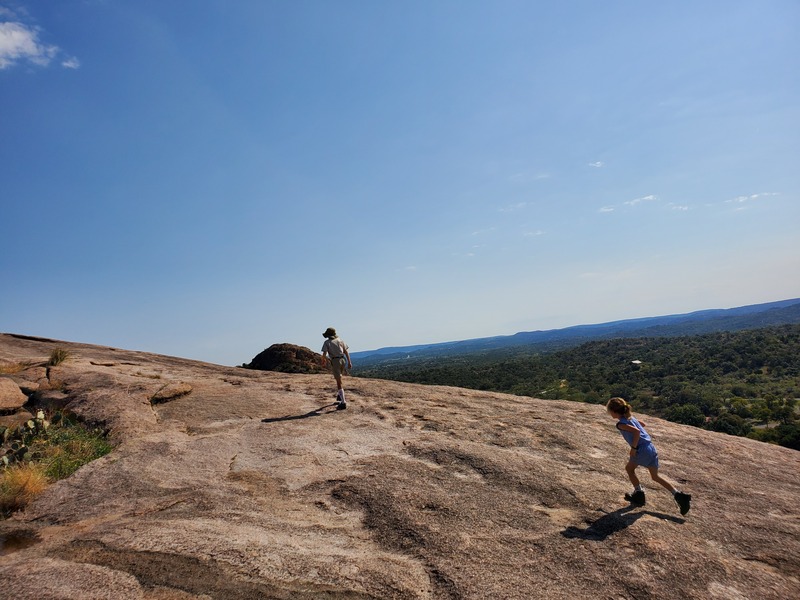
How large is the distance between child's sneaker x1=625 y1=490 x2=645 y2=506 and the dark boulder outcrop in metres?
20.1

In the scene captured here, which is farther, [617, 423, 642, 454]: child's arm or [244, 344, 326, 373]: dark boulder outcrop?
[244, 344, 326, 373]: dark boulder outcrop

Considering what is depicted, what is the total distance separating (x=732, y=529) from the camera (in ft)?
21.2

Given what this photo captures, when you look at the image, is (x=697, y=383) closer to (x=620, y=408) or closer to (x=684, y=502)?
(x=684, y=502)

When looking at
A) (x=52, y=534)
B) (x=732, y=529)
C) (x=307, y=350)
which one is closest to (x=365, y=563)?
(x=52, y=534)

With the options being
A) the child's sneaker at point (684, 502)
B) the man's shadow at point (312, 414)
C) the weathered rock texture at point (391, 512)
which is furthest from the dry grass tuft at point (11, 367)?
the child's sneaker at point (684, 502)

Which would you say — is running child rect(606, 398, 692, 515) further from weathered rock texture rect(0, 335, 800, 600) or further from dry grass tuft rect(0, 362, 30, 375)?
dry grass tuft rect(0, 362, 30, 375)

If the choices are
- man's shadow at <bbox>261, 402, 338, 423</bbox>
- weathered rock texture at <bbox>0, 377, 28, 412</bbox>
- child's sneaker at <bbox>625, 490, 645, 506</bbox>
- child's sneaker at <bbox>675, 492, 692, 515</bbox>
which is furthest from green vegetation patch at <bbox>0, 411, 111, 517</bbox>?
child's sneaker at <bbox>675, 492, 692, 515</bbox>

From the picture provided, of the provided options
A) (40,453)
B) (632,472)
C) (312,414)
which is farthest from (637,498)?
(40,453)

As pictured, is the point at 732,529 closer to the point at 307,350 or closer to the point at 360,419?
the point at 360,419

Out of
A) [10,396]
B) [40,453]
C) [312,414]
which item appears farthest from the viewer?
[312,414]

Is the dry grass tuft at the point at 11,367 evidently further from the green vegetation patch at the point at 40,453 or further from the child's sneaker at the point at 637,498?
the child's sneaker at the point at 637,498

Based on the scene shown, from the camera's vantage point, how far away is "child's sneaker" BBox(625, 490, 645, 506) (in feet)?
22.3

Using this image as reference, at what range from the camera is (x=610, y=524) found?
20.2 ft

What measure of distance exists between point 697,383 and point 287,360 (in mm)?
→ 86977
